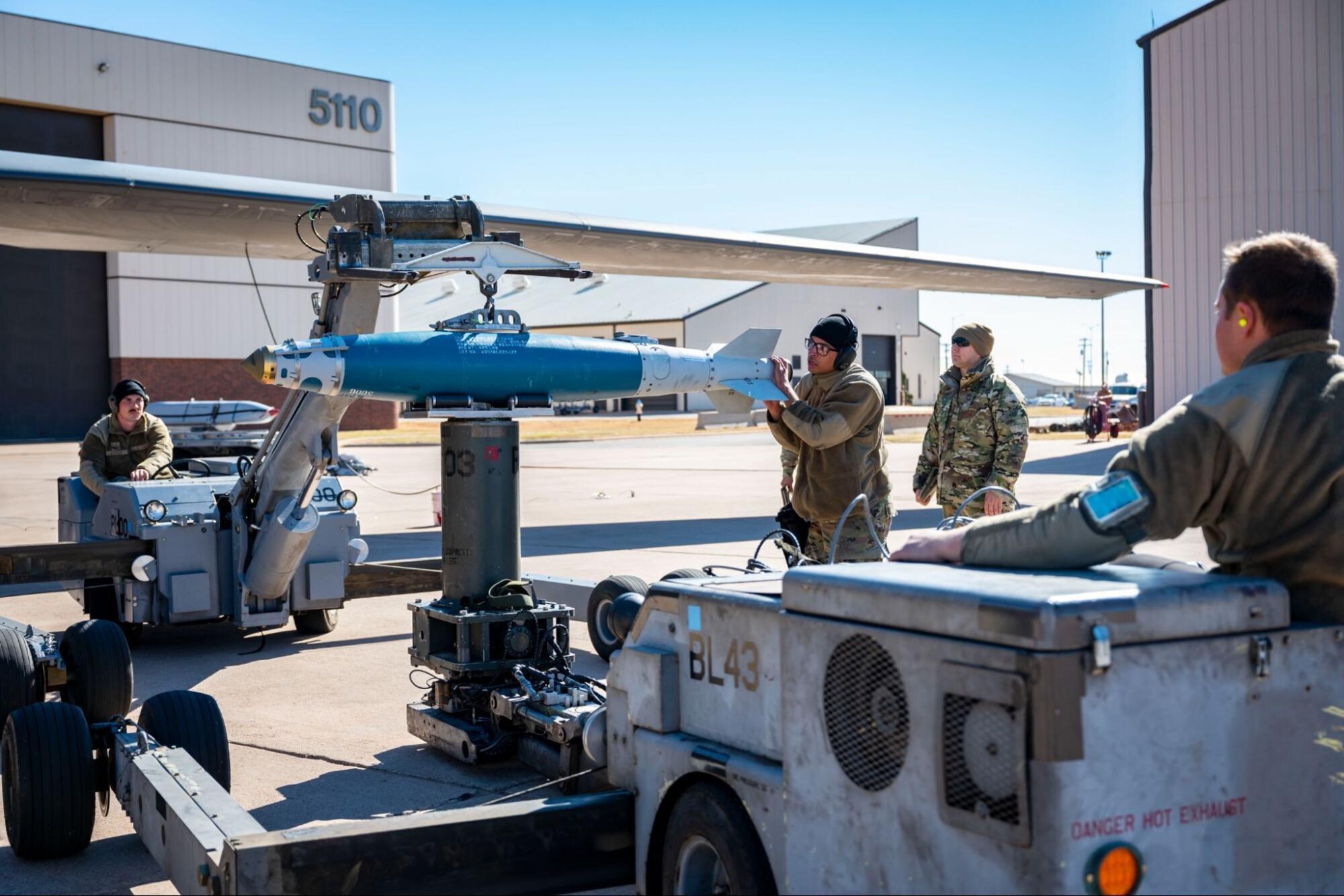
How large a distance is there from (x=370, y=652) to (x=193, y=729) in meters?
3.76

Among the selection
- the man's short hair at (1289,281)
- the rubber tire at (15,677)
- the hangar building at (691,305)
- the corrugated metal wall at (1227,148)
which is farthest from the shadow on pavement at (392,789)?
the hangar building at (691,305)

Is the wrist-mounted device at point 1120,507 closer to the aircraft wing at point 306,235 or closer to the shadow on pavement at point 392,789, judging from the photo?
the shadow on pavement at point 392,789

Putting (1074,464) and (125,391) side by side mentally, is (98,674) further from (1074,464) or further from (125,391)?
(1074,464)

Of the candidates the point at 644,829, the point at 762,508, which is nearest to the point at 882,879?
the point at 644,829

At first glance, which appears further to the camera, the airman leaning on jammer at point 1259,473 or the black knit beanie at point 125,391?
the black knit beanie at point 125,391

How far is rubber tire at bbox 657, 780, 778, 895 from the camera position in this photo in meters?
3.11

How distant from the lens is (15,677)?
5.69 meters

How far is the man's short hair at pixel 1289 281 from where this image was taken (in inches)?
115

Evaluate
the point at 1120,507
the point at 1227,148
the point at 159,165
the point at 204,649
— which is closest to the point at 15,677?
the point at 204,649

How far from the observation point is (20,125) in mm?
37375

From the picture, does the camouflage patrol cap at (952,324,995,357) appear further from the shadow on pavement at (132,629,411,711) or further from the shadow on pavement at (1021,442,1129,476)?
the shadow on pavement at (1021,442,1129,476)

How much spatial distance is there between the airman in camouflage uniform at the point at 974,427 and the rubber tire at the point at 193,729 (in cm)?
443

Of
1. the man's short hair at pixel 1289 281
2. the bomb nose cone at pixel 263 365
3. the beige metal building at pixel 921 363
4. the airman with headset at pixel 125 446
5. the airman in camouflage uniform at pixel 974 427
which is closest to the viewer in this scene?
the man's short hair at pixel 1289 281

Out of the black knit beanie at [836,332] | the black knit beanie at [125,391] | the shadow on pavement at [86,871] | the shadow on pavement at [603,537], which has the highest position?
the black knit beanie at [836,332]
